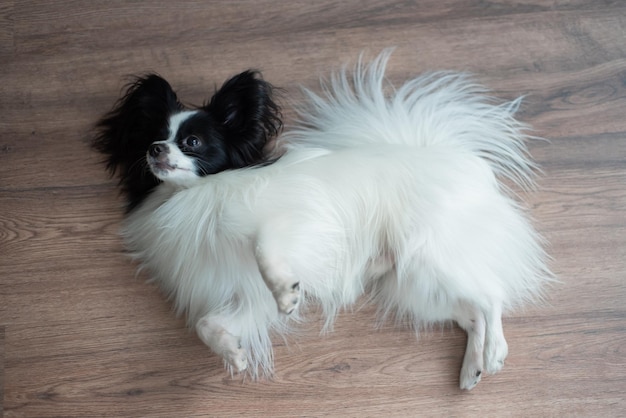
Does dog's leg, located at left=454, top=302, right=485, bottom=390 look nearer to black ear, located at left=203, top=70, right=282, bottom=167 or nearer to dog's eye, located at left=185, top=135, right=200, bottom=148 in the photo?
black ear, located at left=203, top=70, right=282, bottom=167

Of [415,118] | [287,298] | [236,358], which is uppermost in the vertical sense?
[415,118]

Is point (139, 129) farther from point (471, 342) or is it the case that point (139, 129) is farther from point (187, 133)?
point (471, 342)

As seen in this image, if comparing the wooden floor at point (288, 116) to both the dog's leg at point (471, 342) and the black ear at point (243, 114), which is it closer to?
the dog's leg at point (471, 342)

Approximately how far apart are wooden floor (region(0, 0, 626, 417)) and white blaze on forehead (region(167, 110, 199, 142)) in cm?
36

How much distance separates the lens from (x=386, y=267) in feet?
6.17

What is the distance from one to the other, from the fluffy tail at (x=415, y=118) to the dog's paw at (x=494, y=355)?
54cm

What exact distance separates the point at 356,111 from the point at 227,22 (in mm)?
628

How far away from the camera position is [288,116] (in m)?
2.11

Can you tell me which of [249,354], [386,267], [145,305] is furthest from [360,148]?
[145,305]

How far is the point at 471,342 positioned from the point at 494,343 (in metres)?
0.08

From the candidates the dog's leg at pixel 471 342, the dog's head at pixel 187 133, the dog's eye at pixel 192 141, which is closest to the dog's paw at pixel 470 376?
the dog's leg at pixel 471 342

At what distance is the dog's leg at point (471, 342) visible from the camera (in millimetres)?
1819

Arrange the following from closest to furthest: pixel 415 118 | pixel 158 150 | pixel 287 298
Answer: pixel 287 298 < pixel 158 150 < pixel 415 118

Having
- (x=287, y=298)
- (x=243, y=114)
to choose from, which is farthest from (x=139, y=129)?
(x=287, y=298)
